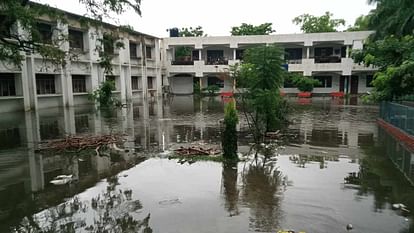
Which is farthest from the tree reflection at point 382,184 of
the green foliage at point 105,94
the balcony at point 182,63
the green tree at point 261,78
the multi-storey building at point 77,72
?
the balcony at point 182,63

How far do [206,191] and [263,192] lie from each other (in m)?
1.16

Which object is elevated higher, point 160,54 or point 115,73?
point 160,54

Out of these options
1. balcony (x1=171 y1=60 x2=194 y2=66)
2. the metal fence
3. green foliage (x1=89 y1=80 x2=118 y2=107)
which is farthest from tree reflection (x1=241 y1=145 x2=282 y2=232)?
balcony (x1=171 y1=60 x2=194 y2=66)

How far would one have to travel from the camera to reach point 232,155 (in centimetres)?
896

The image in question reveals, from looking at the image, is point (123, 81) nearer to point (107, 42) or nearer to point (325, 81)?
point (107, 42)

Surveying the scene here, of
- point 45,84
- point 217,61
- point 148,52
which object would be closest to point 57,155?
point 45,84

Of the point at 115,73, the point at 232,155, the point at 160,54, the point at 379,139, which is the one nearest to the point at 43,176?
the point at 232,155

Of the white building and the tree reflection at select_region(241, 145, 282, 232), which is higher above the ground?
the white building

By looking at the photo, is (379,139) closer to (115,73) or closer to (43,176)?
(43,176)

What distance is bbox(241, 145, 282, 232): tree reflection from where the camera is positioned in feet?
17.0

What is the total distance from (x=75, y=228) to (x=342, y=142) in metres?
9.45

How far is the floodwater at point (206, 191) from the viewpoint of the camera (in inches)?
203

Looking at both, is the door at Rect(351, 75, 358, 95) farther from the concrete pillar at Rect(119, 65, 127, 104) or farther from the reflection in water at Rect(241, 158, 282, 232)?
the reflection in water at Rect(241, 158, 282, 232)

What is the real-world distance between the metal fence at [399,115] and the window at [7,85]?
886 inches
